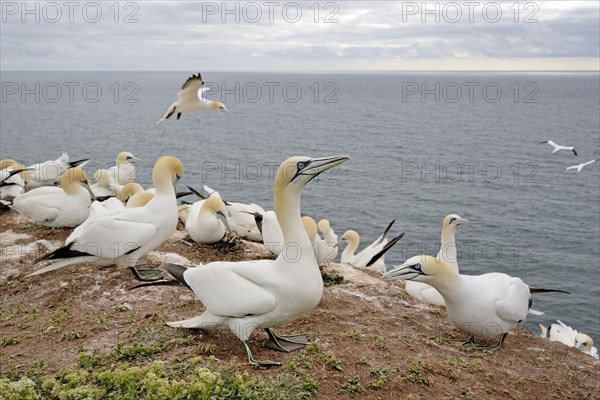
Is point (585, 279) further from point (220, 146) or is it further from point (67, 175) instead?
point (220, 146)

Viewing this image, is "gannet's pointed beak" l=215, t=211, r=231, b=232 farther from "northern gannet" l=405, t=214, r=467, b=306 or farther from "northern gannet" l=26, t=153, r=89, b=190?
"northern gannet" l=26, t=153, r=89, b=190

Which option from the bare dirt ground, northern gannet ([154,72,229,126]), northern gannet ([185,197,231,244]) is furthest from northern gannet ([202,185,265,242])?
the bare dirt ground

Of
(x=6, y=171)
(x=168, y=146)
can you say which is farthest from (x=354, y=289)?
(x=168, y=146)

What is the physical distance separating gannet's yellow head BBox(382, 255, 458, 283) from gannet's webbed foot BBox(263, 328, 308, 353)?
1.41m

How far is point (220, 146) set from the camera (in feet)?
169

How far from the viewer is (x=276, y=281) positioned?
495 cm

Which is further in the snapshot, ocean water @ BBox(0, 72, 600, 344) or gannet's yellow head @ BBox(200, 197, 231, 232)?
ocean water @ BBox(0, 72, 600, 344)

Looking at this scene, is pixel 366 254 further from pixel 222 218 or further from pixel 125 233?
pixel 125 233

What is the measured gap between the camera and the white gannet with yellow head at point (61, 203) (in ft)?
30.7

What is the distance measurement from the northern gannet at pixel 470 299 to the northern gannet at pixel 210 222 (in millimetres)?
3330

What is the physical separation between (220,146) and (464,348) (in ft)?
152

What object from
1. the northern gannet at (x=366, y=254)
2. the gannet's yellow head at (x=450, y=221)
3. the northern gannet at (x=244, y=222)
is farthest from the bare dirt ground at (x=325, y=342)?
the northern gannet at (x=366, y=254)

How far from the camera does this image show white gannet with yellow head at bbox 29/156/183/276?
7.07m

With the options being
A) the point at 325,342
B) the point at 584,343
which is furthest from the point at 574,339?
the point at 325,342
